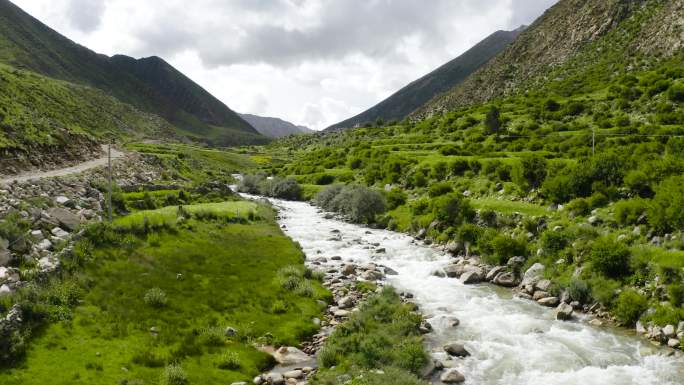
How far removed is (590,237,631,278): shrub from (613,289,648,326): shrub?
2.61 metres

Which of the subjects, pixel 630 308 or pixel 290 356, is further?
pixel 630 308

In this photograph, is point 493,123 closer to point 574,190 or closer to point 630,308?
point 574,190

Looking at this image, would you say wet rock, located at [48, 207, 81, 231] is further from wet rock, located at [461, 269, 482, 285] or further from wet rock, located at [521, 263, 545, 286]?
wet rock, located at [521, 263, 545, 286]

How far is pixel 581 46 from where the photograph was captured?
13688 centimetres

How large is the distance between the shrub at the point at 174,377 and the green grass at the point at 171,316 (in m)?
0.42

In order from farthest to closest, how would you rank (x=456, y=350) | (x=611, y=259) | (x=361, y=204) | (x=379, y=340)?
(x=361, y=204)
(x=611, y=259)
(x=379, y=340)
(x=456, y=350)

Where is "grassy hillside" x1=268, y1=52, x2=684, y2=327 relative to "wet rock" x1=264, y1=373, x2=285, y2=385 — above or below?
above

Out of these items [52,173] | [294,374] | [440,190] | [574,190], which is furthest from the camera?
[440,190]

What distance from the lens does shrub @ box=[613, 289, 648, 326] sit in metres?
22.7

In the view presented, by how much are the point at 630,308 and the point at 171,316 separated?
24480 mm

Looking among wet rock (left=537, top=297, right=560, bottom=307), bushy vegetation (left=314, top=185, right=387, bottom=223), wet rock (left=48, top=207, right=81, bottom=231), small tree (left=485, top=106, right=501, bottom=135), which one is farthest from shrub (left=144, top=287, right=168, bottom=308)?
small tree (left=485, top=106, right=501, bottom=135)

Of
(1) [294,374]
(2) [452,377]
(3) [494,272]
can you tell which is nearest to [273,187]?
(3) [494,272]

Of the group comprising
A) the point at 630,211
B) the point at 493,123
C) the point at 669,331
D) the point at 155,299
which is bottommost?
the point at 669,331

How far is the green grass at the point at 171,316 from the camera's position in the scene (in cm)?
1739
